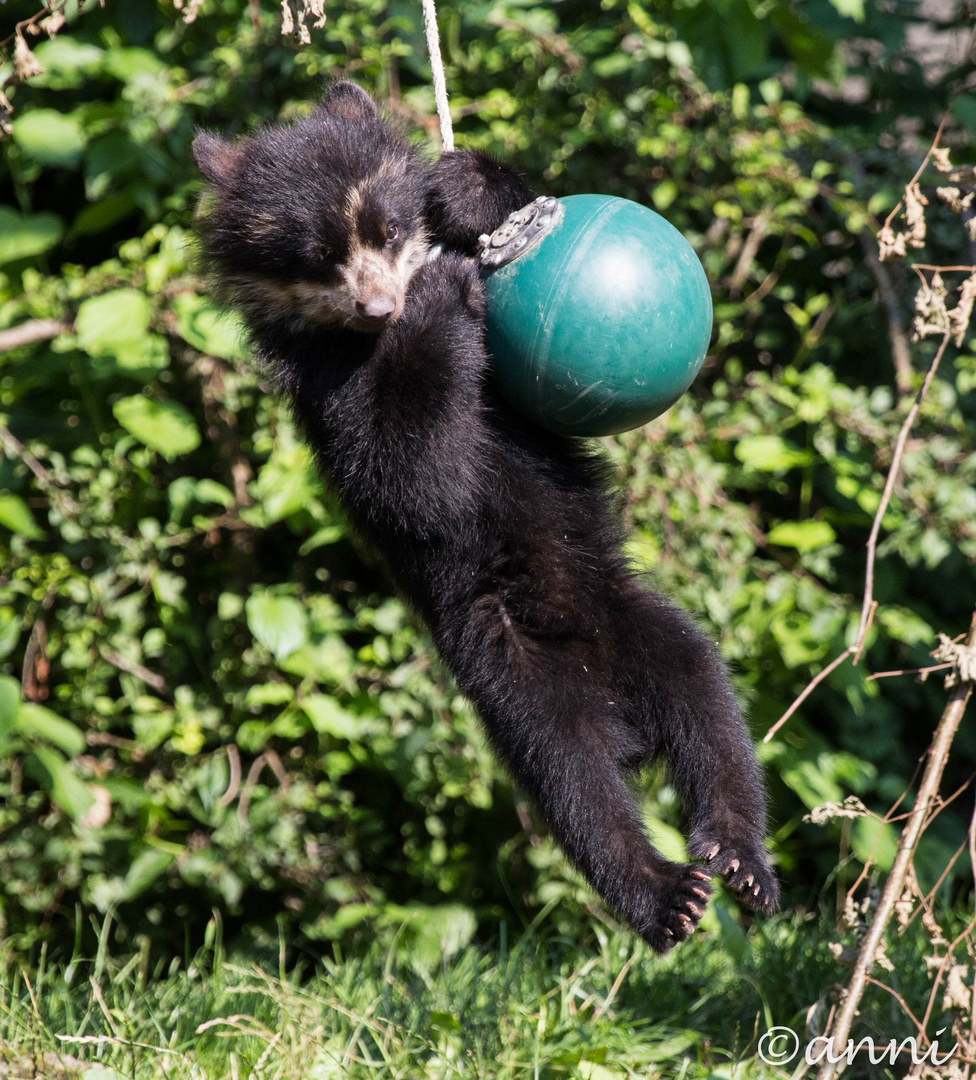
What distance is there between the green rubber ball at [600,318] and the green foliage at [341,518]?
2.32 meters

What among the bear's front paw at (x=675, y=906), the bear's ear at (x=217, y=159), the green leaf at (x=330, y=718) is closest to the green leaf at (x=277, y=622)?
the green leaf at (x=330, y=718)

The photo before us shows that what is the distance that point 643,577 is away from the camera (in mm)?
3391

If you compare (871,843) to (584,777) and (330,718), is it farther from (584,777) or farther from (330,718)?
(584,777)

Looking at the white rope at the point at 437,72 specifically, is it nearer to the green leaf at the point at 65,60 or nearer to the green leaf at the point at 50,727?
the green leaf at the point at 65,60

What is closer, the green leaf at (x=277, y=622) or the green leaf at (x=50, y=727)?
the green leaf at (x=50, y=727)

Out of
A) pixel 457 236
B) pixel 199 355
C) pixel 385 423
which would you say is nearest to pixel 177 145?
pixel 199 355

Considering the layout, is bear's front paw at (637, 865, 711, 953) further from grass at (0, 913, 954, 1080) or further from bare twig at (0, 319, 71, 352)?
bare twig at (0, 319, 71, 352)

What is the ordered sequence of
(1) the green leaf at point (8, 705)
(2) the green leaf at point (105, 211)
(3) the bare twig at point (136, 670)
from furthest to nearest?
(3) the bare twig at point (136, 670), (2) the green leaf at point (105, 211), (1) the green leaf at point (8, 705)

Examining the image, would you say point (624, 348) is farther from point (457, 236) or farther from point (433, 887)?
point (433, 887)

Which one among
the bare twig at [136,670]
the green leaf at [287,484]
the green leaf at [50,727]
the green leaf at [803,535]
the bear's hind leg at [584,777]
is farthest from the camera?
the bare twig at [136,670]

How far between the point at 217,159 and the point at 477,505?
1.37 metres

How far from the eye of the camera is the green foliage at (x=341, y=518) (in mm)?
5168

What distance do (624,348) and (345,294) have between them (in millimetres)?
789

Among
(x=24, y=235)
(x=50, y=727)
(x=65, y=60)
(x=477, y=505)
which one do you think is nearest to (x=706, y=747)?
(x=477, y=505)
